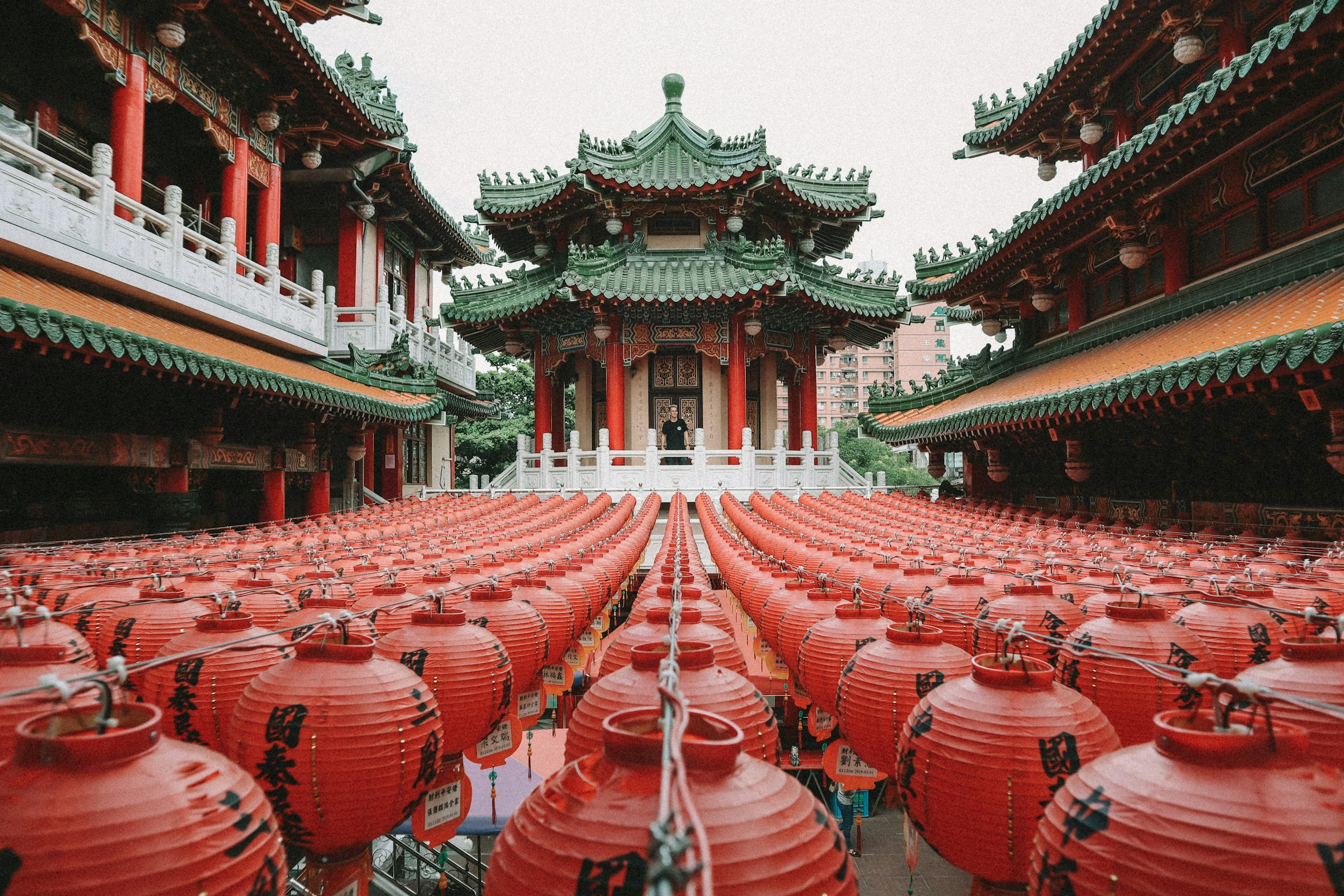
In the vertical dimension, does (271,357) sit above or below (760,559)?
above

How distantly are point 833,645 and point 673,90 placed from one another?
1951 cm

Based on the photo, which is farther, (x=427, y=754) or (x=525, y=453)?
(x=525, y=453)

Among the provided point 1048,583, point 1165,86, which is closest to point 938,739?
point 1048,583

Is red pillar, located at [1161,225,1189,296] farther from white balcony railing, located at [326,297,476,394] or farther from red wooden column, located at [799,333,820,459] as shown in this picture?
white balcony railing, located at [326,297,476,394]

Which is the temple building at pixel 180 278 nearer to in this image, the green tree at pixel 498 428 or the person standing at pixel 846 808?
the person standing at pixel 846 808

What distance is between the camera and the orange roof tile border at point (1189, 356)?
5066mm

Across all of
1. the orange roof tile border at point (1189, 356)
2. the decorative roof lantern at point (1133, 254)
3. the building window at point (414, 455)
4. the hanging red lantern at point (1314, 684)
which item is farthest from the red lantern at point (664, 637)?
the building window at point (414, 455)

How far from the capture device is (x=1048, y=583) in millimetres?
4023

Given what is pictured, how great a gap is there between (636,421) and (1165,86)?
11.4 m

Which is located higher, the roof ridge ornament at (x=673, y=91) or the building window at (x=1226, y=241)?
the roof ridge ornament at (x=673, y=91)

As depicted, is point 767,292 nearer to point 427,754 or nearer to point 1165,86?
point 1165,86

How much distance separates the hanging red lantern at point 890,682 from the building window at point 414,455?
56.8ft

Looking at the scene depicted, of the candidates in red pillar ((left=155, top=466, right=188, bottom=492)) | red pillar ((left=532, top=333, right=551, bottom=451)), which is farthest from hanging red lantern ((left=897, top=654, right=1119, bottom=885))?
red pillar ((left=532, top=333, right=551, bottom=451))

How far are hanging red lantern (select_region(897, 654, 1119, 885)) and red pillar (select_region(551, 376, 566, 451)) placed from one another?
52.6ft
